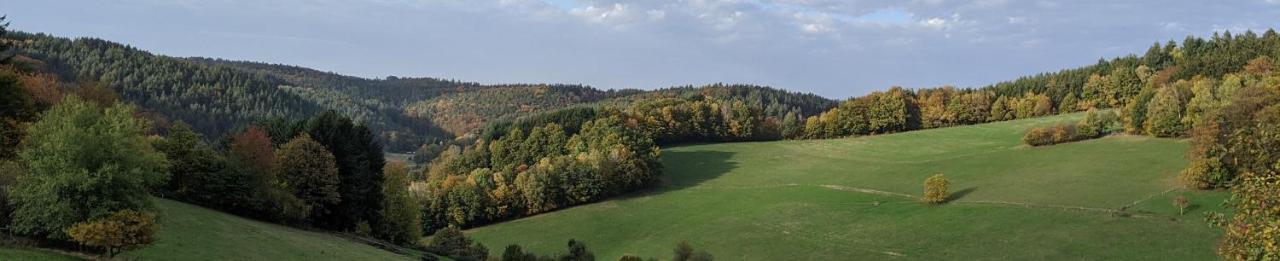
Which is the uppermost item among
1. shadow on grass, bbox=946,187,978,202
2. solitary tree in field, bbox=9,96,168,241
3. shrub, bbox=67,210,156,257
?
solitary tree in field, bbox=9,96,168,241

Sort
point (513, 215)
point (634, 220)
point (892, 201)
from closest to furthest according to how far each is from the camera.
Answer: point (892, 201), point (634, 220), point (513, 215)

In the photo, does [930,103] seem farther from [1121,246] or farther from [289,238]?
[289,238]

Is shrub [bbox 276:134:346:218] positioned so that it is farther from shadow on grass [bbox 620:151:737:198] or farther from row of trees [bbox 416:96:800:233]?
shadow on grass [bbox 620:151:737:198]

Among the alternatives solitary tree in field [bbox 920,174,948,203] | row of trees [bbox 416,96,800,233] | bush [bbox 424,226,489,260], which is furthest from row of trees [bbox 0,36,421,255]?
solitary tree in field [bbox 920,174,948,203]

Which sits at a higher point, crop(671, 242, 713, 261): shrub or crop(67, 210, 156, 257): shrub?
crop(67, 210, 156, 257): shrub

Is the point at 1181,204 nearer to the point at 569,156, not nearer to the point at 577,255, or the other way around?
the point at 577,255

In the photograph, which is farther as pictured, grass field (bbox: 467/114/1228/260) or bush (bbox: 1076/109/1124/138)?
bush (bbox: 1076/109/1124/138)

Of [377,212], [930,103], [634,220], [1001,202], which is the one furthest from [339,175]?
[930,103]
